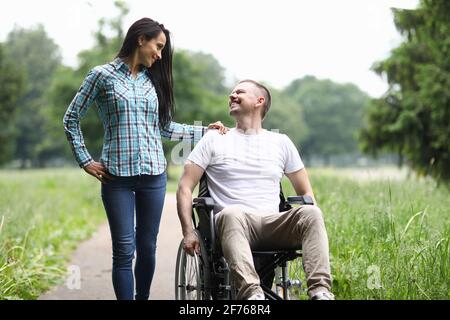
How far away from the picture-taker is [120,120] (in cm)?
319

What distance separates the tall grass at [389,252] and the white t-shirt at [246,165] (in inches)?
33.5

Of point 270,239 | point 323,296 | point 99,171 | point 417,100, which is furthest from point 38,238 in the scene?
point 417,100

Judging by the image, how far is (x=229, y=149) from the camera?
3131 millimetres

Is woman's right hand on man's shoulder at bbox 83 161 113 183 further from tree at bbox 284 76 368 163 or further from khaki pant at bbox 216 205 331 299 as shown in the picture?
tree at bbox 284 76 368 163

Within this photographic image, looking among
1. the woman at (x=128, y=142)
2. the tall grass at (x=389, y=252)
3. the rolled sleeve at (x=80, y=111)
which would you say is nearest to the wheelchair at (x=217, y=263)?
the woman at (x=128, y=142)

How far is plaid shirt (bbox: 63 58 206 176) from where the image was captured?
3184 mm

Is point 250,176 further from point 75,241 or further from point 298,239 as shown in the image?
point 75,241

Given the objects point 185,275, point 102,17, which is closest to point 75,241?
point 185,275

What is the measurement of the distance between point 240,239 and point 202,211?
32 centimetres

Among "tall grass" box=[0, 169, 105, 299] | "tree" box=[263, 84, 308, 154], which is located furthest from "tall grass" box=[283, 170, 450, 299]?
"tree" box=[263, 84, 308, 154]

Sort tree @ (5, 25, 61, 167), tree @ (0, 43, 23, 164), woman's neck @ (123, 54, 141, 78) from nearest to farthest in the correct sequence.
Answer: woman's neck @ (123, 54, 141, 78)
tree @ (0, 43, 23, 164)
tree @ (5, 25, 61, 167)

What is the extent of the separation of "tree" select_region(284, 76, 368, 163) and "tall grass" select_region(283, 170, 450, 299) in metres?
53.3

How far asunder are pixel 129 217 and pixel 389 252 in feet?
4.76
